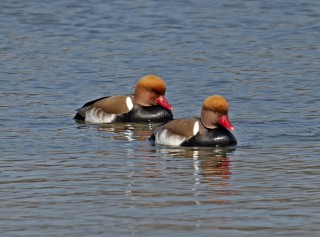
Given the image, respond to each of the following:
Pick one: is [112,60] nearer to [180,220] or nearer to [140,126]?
[140,126]

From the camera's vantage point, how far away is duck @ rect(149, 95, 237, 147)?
16625mm

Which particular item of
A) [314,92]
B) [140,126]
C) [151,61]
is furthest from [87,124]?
[151,61]

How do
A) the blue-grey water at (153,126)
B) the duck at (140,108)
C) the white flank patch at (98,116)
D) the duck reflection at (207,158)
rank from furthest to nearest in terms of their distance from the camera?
the duck at (140,108), the white flank patch at (98,116), the duck reflection at (207,158), the blue-grey water at (153,126)

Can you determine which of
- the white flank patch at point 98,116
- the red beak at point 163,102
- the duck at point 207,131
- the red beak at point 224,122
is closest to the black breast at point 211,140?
the duck at point 207,131

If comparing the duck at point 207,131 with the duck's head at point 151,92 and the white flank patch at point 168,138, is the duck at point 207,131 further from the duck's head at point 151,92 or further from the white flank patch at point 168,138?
the duck's head at point 151,92

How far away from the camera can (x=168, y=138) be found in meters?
16.8

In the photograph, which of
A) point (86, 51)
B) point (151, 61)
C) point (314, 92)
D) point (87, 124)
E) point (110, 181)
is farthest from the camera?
point (86, 51)

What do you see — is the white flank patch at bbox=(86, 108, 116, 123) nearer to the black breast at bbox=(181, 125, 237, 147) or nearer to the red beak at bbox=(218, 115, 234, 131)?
the black breast at bbox=(181, 125, 237, 147)

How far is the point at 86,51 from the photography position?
26.8 metres

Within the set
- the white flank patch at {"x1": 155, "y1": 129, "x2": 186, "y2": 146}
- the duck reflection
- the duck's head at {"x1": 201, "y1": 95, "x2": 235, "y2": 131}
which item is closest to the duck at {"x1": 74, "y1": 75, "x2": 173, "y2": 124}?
the white flank patch at {"x1": 155, "y1": 129, "x2": 186, "y2": 146}

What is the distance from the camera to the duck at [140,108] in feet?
63.7

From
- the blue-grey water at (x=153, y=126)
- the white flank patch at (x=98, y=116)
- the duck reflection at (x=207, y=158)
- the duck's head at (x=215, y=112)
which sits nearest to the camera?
the blue-grey water at (x=153, y=126)

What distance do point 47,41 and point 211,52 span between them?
13.6 ft

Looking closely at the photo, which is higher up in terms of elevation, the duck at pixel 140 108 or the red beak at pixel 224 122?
the red beak at pixel 224 122
